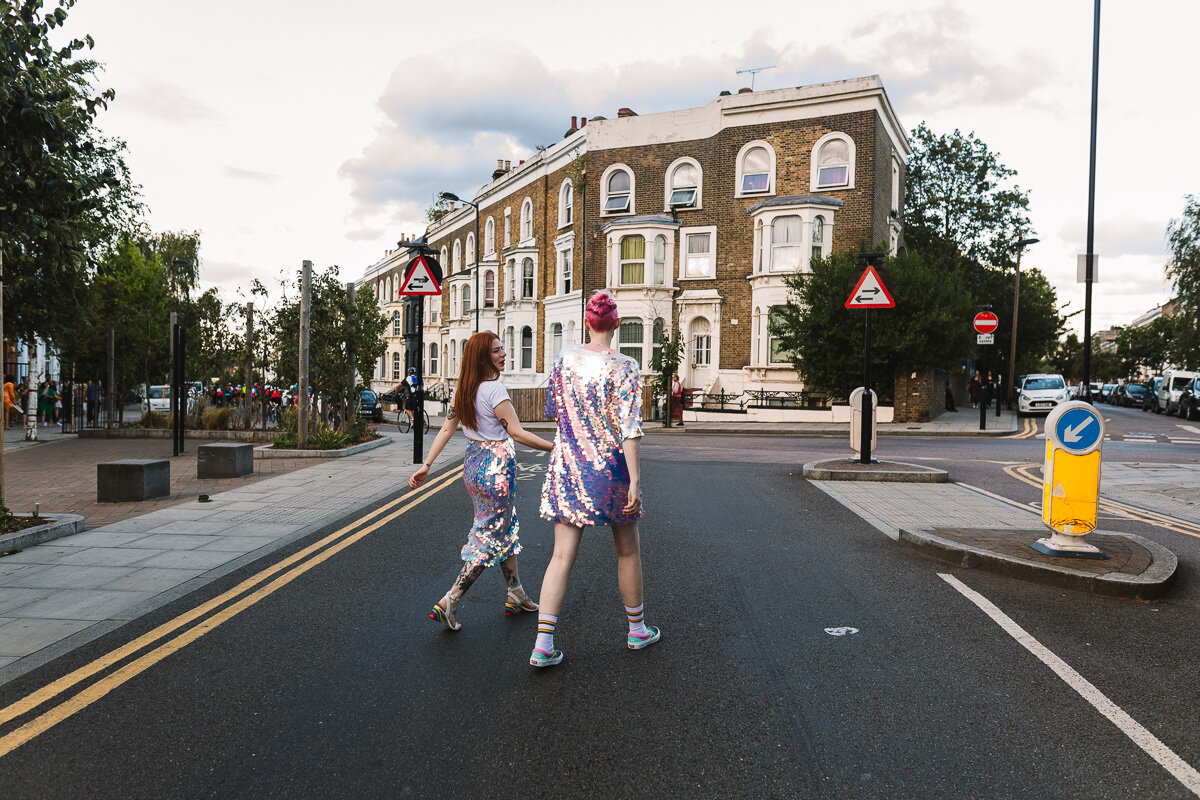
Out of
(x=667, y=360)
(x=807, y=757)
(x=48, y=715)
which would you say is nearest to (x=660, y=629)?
(x=807, y=757)

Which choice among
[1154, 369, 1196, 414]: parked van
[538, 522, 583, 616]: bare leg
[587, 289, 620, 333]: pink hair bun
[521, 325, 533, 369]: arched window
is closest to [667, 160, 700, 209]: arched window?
[521, 325, 533, 369]: arched window

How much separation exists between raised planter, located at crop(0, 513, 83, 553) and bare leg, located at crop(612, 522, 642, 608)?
18.5ft

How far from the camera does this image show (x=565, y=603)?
212 inches

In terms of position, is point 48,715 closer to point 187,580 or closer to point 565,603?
point 187,580

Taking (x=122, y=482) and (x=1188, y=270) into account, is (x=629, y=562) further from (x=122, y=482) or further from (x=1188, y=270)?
(x=1188, y=270)

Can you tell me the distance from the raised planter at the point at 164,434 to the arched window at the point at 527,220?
24426mm

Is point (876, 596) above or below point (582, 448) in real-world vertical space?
below

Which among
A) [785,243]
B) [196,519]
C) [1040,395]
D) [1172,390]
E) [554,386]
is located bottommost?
[196,519]

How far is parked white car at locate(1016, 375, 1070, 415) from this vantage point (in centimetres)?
3222

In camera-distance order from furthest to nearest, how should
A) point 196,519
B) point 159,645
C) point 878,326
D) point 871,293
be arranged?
point 878,326, point 871,293, point 196,519, point 159,645

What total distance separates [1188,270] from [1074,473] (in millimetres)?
43991

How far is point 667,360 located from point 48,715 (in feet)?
81.8

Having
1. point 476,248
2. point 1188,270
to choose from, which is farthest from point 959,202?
point 476,248

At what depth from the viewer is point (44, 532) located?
7.39m
